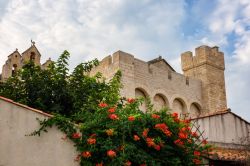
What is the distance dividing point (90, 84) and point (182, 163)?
303 centimetres

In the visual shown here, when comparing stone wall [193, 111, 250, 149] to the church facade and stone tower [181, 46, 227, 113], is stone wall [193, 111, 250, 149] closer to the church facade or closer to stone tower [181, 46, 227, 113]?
the church facade

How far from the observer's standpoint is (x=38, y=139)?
7270mm

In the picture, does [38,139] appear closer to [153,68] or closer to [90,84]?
[90,84]

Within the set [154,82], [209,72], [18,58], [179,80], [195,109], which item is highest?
[18,58]

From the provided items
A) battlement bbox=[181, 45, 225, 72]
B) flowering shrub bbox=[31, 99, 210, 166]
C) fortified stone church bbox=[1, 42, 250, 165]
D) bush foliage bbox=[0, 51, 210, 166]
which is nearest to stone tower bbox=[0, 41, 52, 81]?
fortified stone church bbox=[1, 42, 250, 165]

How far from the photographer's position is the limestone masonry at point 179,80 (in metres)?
21.0

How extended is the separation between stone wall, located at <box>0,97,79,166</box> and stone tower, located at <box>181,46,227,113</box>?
726 inches

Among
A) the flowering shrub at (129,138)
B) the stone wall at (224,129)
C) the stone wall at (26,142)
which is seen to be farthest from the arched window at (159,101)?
the stone wall at (26,142)

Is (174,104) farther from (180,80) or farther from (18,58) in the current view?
(18,58)

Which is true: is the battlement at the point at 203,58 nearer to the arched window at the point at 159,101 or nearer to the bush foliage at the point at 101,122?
the arched window at the point at 159,101

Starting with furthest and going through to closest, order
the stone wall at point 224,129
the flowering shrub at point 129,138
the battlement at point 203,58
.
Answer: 1. the battlement at point 203,58
2. the stone wall at point 224,129
3. the flowering shrub at point 129,138

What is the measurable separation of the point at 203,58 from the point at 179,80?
8.46ft

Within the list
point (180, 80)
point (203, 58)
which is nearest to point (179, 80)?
point (180, 80)

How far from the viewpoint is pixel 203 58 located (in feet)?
84.4
